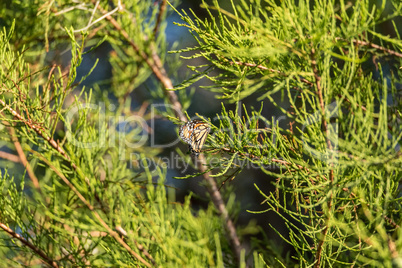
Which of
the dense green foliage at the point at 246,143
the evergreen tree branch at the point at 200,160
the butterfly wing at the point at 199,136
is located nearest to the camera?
the dense green foliage at the point at 246,143

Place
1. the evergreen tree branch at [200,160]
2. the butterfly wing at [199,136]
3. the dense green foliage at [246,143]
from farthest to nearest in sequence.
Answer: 1. the evergreen tree branch at [200,160]
2. the butterfly wing at [199,136]
3. the dense green foliage at [246,143]

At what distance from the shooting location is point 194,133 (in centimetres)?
75

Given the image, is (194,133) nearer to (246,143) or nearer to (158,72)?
(246,143)

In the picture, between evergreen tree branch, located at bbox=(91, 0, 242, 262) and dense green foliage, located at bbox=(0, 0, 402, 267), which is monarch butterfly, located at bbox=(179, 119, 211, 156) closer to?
dense green foliage, located at bbox=(0, 0, 402, 267)

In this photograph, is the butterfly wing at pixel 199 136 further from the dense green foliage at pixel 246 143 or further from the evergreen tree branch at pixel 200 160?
the evergreen tree branch at pixel 200 160

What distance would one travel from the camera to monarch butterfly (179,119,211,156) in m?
0.69

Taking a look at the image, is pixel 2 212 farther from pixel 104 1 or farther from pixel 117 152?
pixel 104 1

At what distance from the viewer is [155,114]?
129cm

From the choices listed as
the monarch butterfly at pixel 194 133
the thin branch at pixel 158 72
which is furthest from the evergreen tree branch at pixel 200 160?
the monarch butterfly at pixel 194 133

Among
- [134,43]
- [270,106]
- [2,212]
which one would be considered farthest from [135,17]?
[270,106]

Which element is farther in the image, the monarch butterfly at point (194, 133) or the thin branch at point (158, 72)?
the thin branch at point (158, 72)

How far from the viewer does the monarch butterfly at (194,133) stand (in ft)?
2.27

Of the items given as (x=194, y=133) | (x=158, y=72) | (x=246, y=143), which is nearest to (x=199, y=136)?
(x=194, y=133)

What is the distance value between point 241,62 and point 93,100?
85 centimetres
